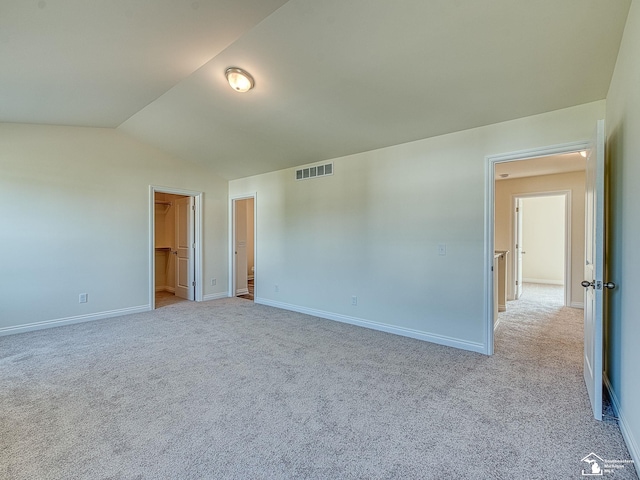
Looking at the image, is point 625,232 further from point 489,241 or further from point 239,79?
point 239,79

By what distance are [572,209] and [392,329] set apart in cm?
414

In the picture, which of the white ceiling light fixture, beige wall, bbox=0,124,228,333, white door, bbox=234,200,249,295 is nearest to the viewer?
the white ceiling light fixture

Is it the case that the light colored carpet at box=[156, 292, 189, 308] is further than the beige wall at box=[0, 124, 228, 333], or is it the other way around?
the light colored carpet at box=[156, 292, 189, 308]

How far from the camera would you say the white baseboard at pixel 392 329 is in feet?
10.5

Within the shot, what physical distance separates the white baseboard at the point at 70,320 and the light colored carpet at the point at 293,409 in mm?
364

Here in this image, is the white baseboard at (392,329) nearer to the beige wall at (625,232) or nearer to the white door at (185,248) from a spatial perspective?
the beige wall at (625,232)

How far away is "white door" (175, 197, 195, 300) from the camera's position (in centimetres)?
575

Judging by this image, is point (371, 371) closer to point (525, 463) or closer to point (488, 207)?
point (525, 463)

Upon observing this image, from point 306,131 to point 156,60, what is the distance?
5.51ft

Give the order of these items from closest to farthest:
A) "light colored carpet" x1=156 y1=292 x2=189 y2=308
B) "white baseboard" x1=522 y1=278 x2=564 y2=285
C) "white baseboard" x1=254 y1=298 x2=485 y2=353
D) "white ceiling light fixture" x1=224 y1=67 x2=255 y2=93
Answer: "white ceiling light fixture" x1=224 y1=67 x2=255 y2=93, "white baseboard" x1=254 y1=298 x2=485 y2=353, "light colored carpet" x1=156 y1=292 x2=189 y2=308, "white baseboard" x1=522 y1=278 x2=564 y2=285

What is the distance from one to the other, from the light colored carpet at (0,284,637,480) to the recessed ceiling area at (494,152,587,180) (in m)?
2.50

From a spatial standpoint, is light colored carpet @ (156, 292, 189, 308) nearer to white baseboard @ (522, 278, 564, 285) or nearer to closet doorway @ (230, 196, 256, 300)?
closet doorway @ (230, 196, 256, 300)

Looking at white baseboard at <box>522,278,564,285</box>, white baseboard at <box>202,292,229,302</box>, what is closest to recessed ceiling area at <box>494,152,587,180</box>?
white baseboard at <box>522,278,564,285</box>

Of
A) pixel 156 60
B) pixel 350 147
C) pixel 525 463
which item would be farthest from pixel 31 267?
pixel 525 463
